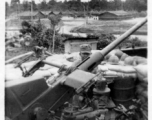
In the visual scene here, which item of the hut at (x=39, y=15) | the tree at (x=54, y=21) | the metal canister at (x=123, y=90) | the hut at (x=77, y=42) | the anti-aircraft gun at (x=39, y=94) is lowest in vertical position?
the metal canister at (x=123, y=90)

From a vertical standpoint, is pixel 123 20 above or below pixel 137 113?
above

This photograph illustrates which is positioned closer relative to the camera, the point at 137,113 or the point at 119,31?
the point at 137,113

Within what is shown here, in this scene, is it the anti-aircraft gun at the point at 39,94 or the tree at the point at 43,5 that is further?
the tree at the point at 43,5

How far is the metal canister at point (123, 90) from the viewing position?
2820 millimetres

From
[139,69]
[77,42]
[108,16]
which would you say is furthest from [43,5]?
[139,69]

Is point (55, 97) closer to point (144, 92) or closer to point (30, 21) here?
point (144, 92)

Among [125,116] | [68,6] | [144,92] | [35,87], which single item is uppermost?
[68,6]

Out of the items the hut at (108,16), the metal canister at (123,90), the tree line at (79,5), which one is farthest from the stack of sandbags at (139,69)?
the tree line at (79,5)

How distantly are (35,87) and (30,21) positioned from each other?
2267 millimetres

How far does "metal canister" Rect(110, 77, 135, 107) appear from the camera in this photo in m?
2.82

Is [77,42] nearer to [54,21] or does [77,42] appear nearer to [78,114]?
[54,21]

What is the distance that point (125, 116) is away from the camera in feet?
8.16

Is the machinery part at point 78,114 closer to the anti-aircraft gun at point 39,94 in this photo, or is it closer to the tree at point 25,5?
the anti-aircraft gun at point 39,94
